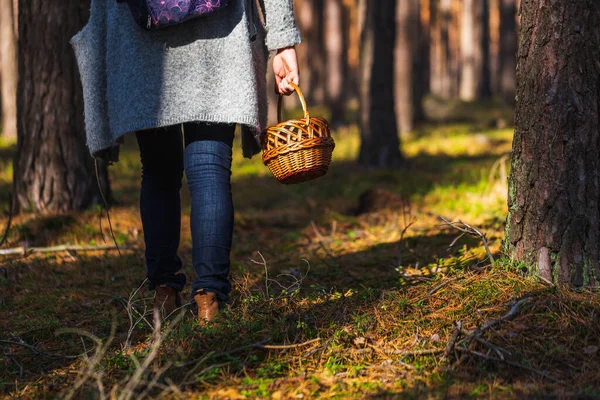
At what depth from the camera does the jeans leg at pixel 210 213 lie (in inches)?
114

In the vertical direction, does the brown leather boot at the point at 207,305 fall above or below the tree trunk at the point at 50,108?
below

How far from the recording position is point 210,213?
2.91 m

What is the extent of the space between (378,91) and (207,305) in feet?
21.6

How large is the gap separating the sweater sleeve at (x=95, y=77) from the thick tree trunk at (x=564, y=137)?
180cm

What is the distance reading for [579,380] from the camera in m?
2.35

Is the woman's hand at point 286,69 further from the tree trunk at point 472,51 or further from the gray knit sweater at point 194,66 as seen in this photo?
the tree trunk at point 472,51

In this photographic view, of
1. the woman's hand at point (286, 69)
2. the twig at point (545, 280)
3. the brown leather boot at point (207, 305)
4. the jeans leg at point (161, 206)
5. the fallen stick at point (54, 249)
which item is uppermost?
the woman's hand at point (286, 69)

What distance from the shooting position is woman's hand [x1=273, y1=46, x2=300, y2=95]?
3.01 metres

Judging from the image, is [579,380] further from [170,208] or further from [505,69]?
[505,69]

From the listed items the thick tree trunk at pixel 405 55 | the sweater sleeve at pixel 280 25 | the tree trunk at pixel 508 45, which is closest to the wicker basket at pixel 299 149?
the sweater sleeve at pixel 280 25

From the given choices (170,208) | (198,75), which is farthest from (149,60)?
(170,208)

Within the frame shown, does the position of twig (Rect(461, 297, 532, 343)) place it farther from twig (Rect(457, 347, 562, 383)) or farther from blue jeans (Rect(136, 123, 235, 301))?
blue jeans (Rect(136, 123, 235, 301))

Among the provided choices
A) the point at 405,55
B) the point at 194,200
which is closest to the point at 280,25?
the point at 194,200

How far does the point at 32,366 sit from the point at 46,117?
2967 millimetres
